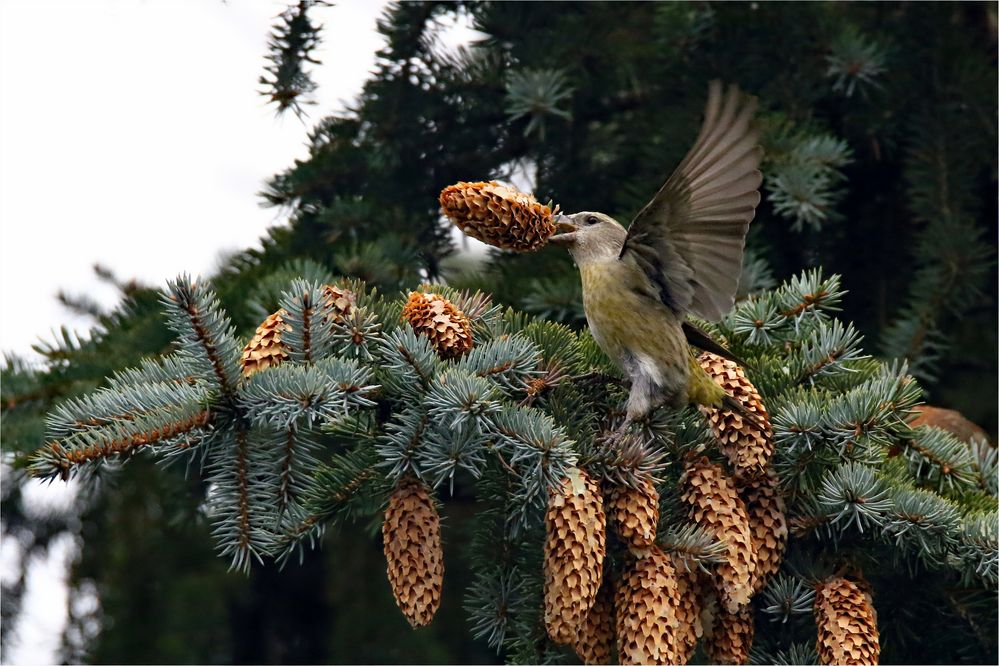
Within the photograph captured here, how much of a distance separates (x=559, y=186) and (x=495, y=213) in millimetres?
1324

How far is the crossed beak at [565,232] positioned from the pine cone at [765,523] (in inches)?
34.3

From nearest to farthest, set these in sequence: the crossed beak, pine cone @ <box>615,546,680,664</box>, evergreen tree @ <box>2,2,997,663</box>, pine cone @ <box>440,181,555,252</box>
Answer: pine cone @ <box>615,546,680,664</box> → pine cone @ <box>440,181,555,252</box> → the crossed beak → evergreen tree @ <box>2,2,997,663</box>

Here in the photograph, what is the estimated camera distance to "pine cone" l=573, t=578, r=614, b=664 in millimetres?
2131

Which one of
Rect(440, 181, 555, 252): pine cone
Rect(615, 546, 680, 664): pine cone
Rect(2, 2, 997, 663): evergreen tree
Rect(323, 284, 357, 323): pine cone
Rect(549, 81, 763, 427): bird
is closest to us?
Rect(615, 546, 680, 664): pine cone

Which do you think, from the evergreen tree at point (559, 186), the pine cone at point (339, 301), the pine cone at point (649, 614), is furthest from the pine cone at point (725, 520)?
the evergreen tree at point (559, 186)

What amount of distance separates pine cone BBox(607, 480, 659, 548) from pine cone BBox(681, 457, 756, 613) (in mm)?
136

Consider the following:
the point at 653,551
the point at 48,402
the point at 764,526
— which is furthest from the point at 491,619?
the point at 48,402

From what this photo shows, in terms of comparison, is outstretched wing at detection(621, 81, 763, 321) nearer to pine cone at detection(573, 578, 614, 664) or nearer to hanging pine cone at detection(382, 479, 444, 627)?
pine cone at detection(573, 578, 614, 664)

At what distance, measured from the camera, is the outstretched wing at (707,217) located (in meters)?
2.42

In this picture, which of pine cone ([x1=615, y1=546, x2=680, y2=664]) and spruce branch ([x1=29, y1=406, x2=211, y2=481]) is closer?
spruce branch ([x1=29, y1=406, x2=211, y2=481])

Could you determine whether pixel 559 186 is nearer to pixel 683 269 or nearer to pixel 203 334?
pixel 683 269

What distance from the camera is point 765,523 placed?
2197 millimetres

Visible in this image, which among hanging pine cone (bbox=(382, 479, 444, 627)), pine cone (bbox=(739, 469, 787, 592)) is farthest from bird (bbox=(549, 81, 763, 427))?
hanging pine cone (bbox=(382, 479, 444, 627))

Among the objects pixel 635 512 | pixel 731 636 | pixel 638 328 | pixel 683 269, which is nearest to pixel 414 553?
pixel 635 512
